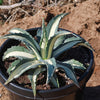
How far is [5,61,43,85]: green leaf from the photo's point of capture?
1.17 m

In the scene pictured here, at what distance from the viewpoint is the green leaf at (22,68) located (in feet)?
3.83

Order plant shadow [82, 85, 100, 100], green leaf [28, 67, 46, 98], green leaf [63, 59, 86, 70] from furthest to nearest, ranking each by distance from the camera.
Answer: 1. plant shadow [82, 85, 100, 100]
2. green leaf [63, 59, 86, 70]
3. green leaf [28, 67, 46, 98]

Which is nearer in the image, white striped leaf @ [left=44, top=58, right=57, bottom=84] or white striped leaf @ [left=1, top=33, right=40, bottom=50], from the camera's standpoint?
white striped leaf @ [left=44, top=58, right=57, bottom=84]

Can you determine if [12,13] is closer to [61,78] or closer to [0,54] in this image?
[0,54]

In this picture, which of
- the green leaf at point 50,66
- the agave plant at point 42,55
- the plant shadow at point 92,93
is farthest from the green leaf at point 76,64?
the plant shadow at point 92,93

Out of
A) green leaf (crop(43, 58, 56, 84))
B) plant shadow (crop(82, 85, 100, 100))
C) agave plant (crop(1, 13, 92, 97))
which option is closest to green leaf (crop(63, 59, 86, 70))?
agave plant (crop(1, 13, 92, 97))

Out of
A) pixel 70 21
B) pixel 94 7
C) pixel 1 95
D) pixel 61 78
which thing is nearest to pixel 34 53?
pixel 61 78

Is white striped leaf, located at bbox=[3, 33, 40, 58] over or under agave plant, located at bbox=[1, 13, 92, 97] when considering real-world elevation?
over

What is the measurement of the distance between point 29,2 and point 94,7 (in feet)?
2.98

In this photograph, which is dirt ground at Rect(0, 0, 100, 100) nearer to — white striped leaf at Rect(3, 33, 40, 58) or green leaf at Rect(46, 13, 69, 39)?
green leaf at Rect(46, 13, 69, 39)

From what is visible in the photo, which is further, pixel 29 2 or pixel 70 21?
pixel 29 2

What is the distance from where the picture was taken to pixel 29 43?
1.26m

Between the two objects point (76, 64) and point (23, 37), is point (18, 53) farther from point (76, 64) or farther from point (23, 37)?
point (76, 64)

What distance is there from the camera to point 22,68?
120 centimetres
